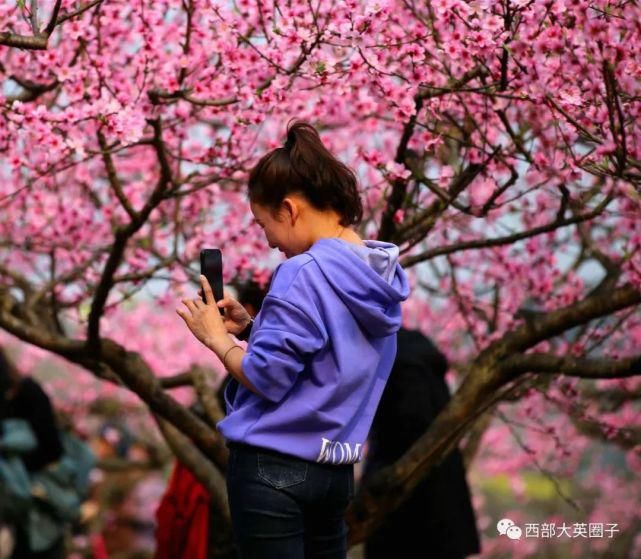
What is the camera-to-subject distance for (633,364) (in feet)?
11.9

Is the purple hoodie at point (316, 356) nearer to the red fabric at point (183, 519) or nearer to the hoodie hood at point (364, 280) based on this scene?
the hoodie hood at point (364, 280)

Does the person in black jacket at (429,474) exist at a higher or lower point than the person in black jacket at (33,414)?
lower

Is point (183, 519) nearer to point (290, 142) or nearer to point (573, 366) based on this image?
point (573, 366)

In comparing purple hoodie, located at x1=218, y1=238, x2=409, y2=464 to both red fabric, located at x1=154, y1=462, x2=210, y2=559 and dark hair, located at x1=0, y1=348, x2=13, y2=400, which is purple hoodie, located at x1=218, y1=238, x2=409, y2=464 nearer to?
red fabric, located at x1=154, y1=462, x2=210, y2=559

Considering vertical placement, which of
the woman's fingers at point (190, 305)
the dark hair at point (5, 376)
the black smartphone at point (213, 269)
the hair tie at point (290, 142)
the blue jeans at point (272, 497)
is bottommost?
the blue jeans at point (272, 497)

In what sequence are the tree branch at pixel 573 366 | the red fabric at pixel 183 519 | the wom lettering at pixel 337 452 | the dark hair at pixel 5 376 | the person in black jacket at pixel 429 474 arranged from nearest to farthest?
1. the wom lettering at pixel 337 452
2. the tree branch at pixel 573 366
3. the person in black jacket at pixel 429 474
4. the red fabric at pixel 183 519
5. the dark hair at pixel 5 376

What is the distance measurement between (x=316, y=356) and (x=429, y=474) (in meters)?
2.39

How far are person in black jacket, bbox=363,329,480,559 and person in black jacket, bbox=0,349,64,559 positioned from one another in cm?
231

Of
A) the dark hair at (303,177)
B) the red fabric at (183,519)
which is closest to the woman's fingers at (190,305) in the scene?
the dark hair at (303,177)

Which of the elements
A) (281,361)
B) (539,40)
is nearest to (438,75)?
(539,40)

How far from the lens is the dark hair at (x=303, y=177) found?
274 centimetres

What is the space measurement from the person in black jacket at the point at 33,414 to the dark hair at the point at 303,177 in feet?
13.5

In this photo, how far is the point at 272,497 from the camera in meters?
2.61

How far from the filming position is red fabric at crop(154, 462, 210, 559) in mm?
5152
